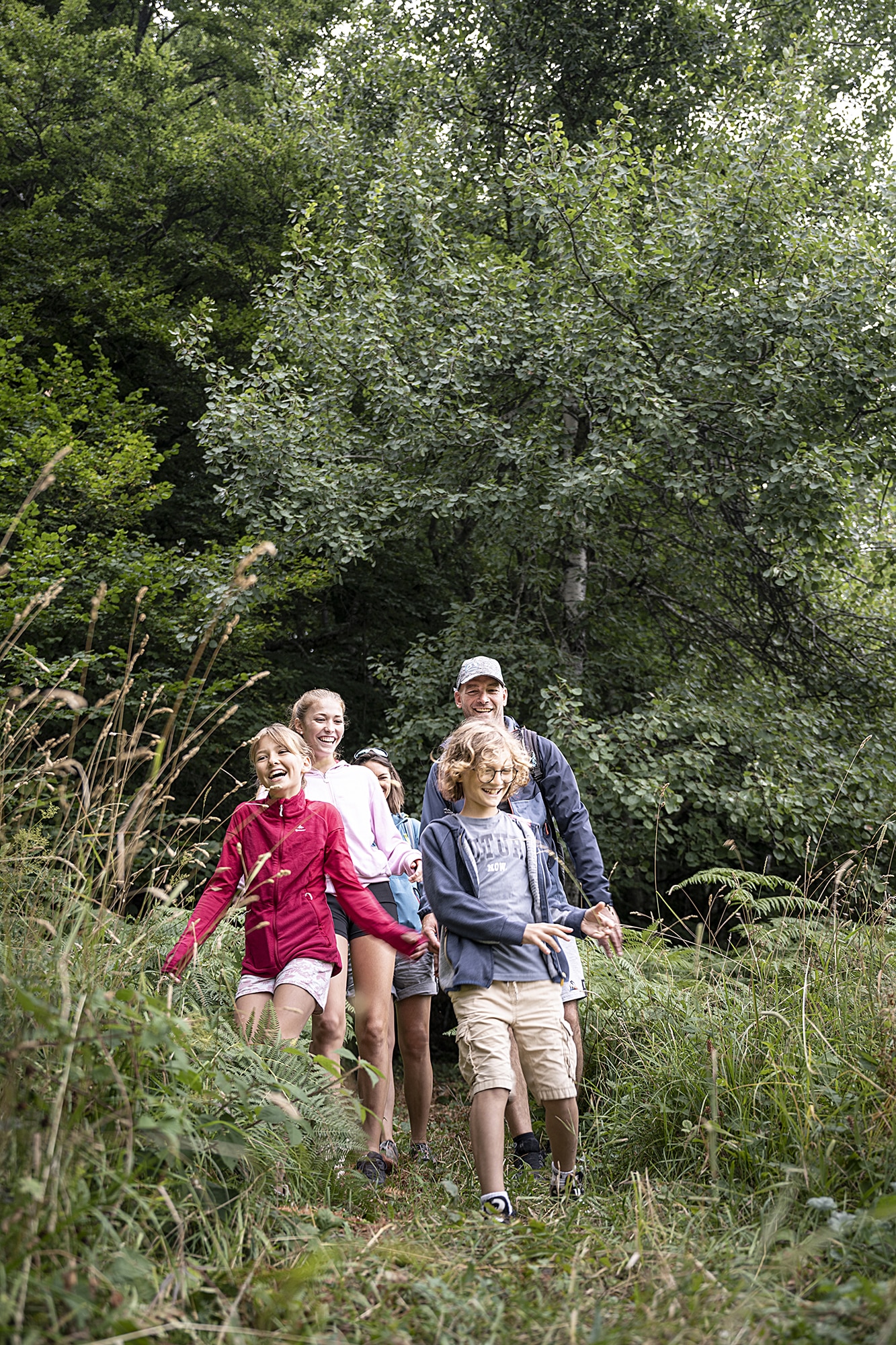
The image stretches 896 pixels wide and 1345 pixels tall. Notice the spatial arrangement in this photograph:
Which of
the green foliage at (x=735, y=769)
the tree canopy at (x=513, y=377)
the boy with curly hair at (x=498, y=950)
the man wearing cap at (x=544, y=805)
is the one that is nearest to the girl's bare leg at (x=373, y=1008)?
the man wearing cap at (x=544, y=805)

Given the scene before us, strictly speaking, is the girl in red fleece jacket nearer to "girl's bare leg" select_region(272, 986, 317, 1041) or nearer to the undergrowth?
"girl's bare leg" select_region(272, 986, 317, 1041)

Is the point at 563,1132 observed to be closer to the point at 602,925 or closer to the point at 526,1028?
the point at 526,1028

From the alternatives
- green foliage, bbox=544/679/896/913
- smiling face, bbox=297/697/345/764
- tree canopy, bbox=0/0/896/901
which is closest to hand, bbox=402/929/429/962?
smiling face, bbox=297/697/345/764

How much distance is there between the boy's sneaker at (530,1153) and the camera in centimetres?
386

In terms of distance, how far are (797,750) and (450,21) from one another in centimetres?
849

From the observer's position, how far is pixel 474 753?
3.73m

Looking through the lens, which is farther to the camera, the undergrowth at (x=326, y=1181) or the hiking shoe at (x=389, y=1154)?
the hiking shoe at (x=389, y=1154)

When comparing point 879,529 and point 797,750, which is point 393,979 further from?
point 879,529

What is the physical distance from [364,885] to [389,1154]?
1.01 metres

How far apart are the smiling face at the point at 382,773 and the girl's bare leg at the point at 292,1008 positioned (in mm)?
1554

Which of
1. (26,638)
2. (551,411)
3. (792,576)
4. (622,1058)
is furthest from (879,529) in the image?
(26,638)

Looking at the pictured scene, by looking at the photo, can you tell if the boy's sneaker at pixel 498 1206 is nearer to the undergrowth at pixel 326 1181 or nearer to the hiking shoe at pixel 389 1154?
the undergrowth at pixel 326 1181

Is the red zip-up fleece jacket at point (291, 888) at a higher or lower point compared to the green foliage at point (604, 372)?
lower

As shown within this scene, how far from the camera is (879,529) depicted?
31.9 ft
